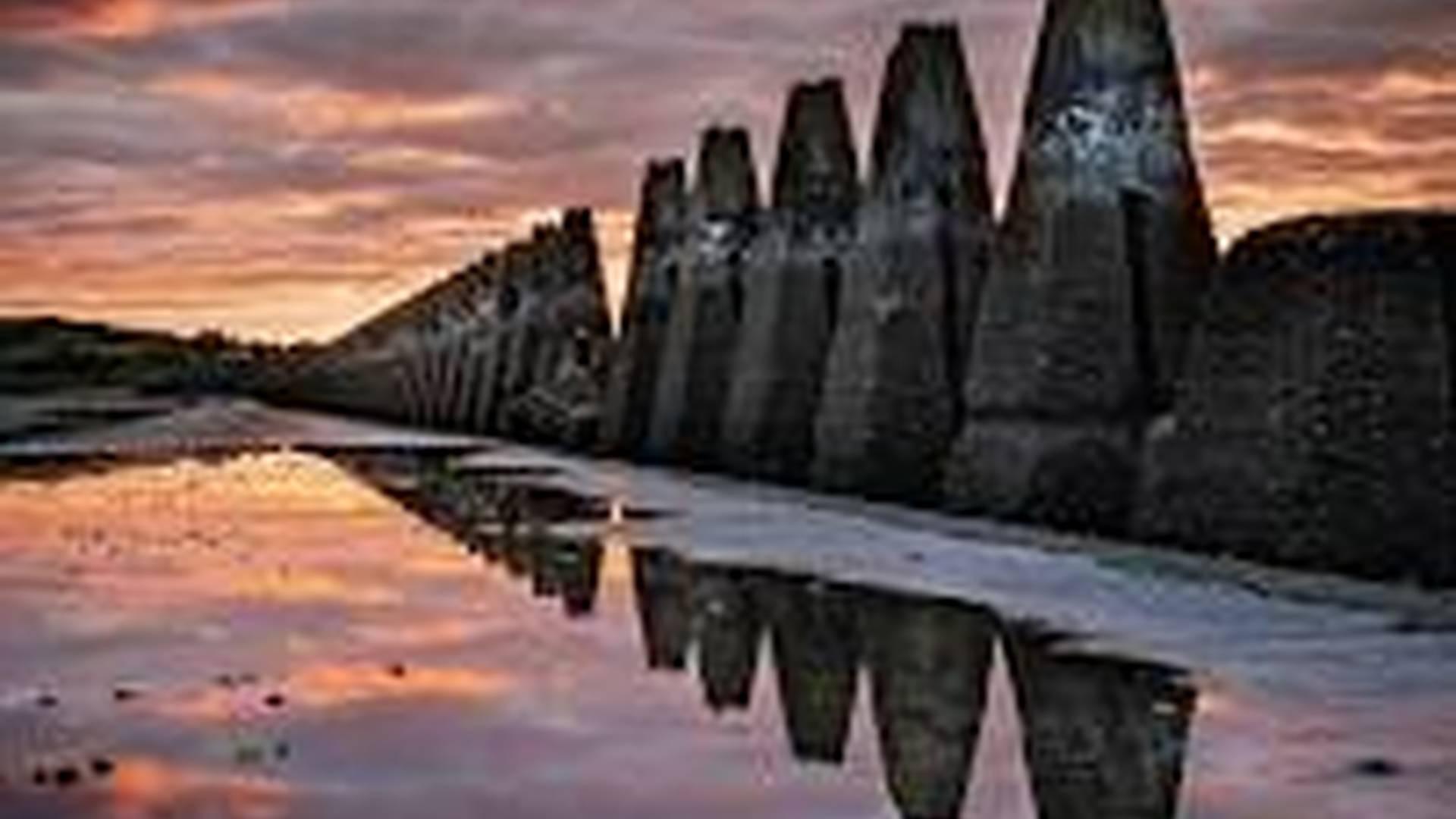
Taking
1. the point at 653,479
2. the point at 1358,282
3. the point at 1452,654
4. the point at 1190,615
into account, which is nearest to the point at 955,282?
the point at 653,479

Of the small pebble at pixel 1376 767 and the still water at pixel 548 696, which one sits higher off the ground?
the small pebble at pixel 1376 767

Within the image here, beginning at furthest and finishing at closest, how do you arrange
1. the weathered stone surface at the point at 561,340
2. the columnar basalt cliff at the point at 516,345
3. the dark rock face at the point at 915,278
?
the columnar basalt cliff at the point at 516,345
the weathered stone surface at the point at 561,340
the dark rock face at the point at 915,278

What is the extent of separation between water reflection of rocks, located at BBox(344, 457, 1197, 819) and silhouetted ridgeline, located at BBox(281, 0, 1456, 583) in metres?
2.65

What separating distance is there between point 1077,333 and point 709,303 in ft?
50.2

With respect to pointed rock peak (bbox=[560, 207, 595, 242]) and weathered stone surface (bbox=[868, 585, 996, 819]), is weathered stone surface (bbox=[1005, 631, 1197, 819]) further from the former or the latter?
pointed rock peak (bbox=[560, 207, 595, 242])

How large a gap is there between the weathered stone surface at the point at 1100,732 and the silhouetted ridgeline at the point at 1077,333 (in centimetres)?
410

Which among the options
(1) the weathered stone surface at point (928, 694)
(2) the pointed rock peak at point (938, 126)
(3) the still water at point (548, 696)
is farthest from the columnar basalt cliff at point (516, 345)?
(1) the weathered stone surface at point (928, 694)

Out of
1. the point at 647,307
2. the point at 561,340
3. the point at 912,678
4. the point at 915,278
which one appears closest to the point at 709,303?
the point at 647,307

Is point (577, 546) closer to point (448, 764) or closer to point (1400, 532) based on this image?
point (1400, 532)

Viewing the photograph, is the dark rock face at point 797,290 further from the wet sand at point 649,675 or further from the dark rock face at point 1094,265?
the dark rock face at point 1094,265

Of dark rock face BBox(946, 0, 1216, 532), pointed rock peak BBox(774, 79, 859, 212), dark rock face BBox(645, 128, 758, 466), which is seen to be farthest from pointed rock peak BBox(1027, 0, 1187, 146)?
dark rock face BBox(645, 128, 758, 466)

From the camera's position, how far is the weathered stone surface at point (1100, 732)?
28.4ft

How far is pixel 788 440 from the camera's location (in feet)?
96.9

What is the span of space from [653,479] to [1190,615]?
58.1 ft
